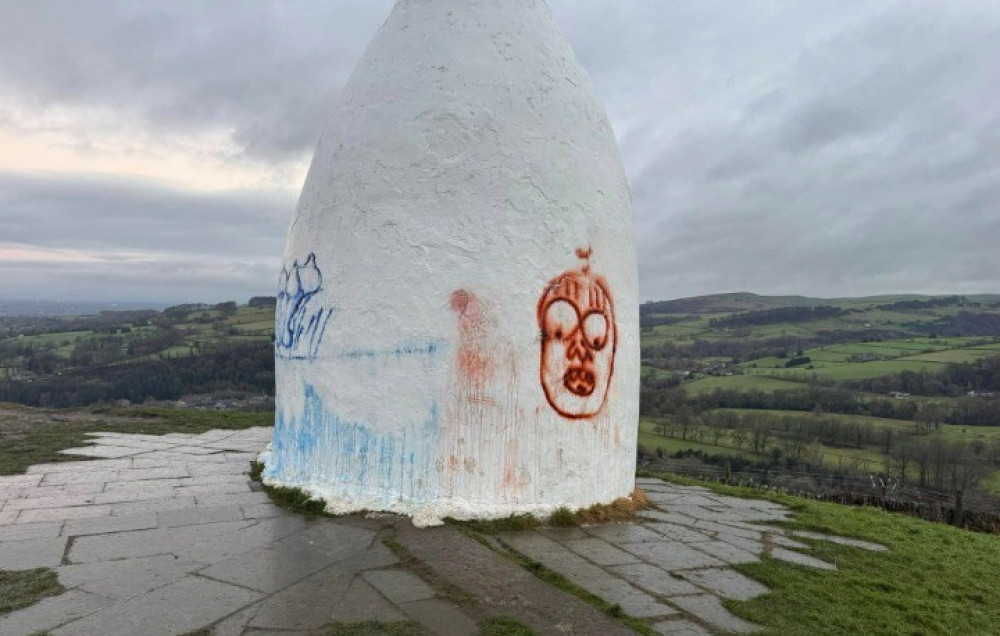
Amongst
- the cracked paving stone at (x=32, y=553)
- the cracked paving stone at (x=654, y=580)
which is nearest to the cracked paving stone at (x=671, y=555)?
the cracked paving stone at (x=654, y=580)

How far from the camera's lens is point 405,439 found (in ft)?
19.0

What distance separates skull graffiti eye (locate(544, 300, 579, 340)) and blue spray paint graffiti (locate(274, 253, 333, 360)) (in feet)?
6.61

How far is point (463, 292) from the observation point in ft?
19.2

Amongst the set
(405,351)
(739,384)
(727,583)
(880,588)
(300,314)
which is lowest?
(739,384)

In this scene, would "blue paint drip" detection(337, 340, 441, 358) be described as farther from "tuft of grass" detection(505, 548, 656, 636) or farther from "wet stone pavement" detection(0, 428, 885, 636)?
"tuft of grass" detection(505, 548, 656, 636)

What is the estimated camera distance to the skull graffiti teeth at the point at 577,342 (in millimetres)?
5980

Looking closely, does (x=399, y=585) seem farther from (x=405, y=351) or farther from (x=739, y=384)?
(x=739, y=384)

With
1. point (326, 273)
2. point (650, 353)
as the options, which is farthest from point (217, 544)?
point (650, 353)

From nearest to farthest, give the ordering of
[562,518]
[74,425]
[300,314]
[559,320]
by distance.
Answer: [562,518] < [559,320] < [300,314] < [74,425]

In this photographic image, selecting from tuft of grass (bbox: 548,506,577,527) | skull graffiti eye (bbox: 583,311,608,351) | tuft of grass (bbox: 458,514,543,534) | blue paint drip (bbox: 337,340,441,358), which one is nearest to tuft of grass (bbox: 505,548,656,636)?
tuft of grass (bbox: 458,514,543,534)

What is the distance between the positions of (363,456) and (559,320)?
6.79ft

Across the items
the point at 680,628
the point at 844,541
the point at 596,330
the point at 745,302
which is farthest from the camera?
the point at 745,302

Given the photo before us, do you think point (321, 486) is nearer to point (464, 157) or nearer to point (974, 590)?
point (464, 157)

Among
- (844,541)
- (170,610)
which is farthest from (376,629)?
(844,541)
